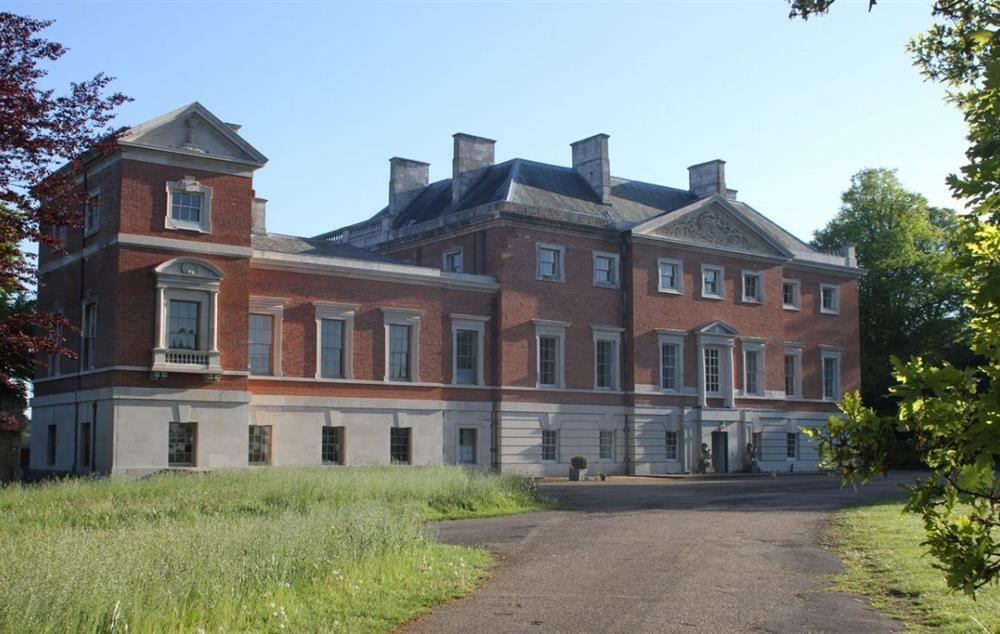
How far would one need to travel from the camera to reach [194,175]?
3306 centimetres

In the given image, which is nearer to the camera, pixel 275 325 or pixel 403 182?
pixel 275 325

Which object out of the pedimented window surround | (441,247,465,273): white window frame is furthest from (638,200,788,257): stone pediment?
Answer: the pedimented window surround

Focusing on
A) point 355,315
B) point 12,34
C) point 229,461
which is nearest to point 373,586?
point 12,34

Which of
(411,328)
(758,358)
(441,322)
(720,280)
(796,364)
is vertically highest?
(720,280)

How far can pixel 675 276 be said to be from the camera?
153 feet

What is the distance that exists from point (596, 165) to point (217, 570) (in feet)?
126

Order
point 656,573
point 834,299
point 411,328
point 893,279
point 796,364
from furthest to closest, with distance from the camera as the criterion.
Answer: point 893,279
point 834,299
point 796,364
point 411,328
point 656,573

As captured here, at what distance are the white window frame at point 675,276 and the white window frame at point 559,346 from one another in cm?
546

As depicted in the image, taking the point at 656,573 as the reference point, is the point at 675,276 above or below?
above

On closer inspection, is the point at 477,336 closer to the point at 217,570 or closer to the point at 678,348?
the point at 678,348

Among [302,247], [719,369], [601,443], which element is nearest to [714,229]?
[719,369]

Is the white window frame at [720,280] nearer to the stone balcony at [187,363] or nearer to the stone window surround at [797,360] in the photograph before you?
the stone window surround at [797,360]

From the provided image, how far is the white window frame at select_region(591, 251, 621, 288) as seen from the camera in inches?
1740

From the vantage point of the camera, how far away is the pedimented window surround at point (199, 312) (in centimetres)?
3186
